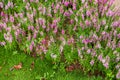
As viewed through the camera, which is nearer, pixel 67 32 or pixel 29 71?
pixel 29 71

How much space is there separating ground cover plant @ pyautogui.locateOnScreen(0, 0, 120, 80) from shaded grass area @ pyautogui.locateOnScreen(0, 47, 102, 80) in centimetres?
11

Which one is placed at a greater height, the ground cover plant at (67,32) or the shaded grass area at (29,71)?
the ground cover plant at (67,32)

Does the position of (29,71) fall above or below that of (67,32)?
below

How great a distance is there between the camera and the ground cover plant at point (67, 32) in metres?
5.21

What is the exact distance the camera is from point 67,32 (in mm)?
6082

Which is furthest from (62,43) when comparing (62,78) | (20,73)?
(20,73)

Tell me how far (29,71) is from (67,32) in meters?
1.20

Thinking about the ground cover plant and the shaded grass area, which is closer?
the ground cover plant

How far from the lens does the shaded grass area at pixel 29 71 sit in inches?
212

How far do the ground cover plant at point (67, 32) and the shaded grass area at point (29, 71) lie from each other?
0.11 m

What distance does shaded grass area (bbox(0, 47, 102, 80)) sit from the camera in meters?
5.39

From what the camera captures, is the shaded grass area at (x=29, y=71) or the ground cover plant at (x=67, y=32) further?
the shaded grass area at (x=29, y=71)

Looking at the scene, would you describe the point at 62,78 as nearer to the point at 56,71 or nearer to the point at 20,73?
the point at 56,71

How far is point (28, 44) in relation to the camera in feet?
18.4
